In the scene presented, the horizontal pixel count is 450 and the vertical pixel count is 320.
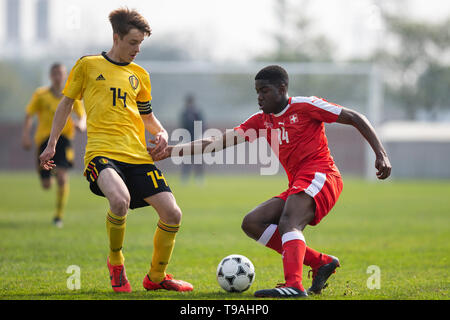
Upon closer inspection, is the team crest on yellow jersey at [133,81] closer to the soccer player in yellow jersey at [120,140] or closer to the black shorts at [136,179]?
the soccer player in yellow jersey at [120,140]

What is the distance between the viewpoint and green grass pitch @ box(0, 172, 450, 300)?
16.9 feet

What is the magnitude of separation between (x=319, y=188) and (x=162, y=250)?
4.41ft

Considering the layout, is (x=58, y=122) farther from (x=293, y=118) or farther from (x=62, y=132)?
(x=62, y=132)

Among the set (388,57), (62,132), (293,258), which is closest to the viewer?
(293,258)

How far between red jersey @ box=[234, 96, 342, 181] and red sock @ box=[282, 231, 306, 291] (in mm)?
608

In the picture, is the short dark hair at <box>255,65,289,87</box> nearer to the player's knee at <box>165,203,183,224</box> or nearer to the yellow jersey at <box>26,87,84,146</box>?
the player's knee at <box>165,203,183,224</box>

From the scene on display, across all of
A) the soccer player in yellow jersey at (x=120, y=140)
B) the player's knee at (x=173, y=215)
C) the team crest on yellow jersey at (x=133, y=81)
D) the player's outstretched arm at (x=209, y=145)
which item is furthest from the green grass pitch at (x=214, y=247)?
the team crest on yellow jersey at (x=133, y=81)

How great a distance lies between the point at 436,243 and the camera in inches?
321

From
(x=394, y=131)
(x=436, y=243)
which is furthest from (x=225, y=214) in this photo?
(x=394, y=131)

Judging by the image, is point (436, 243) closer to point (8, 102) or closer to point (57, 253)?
point (57, 253)

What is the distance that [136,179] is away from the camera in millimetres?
5082

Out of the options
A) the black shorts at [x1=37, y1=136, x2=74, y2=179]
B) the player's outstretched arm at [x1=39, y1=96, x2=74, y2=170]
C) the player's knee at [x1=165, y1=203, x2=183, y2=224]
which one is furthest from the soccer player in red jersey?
the black shorts at [x1=37, y1=136, x2=74, y2=179]

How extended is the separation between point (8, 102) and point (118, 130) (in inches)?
1127

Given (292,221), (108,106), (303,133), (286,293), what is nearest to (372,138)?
(303,133)
